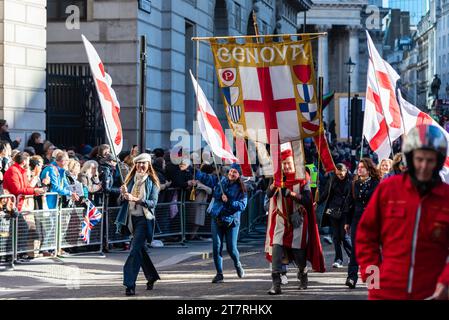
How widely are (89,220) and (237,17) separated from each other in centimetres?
2406

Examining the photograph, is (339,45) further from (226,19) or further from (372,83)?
(372,83)

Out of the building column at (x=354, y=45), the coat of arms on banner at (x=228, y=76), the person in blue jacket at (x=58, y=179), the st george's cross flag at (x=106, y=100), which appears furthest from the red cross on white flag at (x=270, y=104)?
the building column at (x=354, y=45)

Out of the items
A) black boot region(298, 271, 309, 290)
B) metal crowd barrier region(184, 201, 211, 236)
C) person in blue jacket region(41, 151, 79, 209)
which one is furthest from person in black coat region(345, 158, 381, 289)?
metal crowd barrier region(184, 201, 211, 236)

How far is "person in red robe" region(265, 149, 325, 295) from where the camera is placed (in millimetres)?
13977

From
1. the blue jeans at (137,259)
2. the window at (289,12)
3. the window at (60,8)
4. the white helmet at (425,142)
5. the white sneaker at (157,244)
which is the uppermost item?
the window at (289,12)

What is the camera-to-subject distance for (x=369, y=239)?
7.26 meters

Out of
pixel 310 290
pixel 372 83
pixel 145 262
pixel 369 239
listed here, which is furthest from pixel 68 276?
pixel 369 239

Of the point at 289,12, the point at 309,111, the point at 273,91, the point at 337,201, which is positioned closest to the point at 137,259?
the point at 273,91

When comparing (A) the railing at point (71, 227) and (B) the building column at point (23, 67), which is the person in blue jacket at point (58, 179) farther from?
(B) the building column at point (23, 67)

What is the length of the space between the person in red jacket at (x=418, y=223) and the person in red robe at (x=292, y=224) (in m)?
6.75

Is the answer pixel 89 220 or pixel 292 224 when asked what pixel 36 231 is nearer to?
pixel 89 220

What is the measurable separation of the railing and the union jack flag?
71mm

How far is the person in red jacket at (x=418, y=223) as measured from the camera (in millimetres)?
6914

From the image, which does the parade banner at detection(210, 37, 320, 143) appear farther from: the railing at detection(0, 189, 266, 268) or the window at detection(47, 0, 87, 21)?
the window at detection(47, 0, 87, 21)
